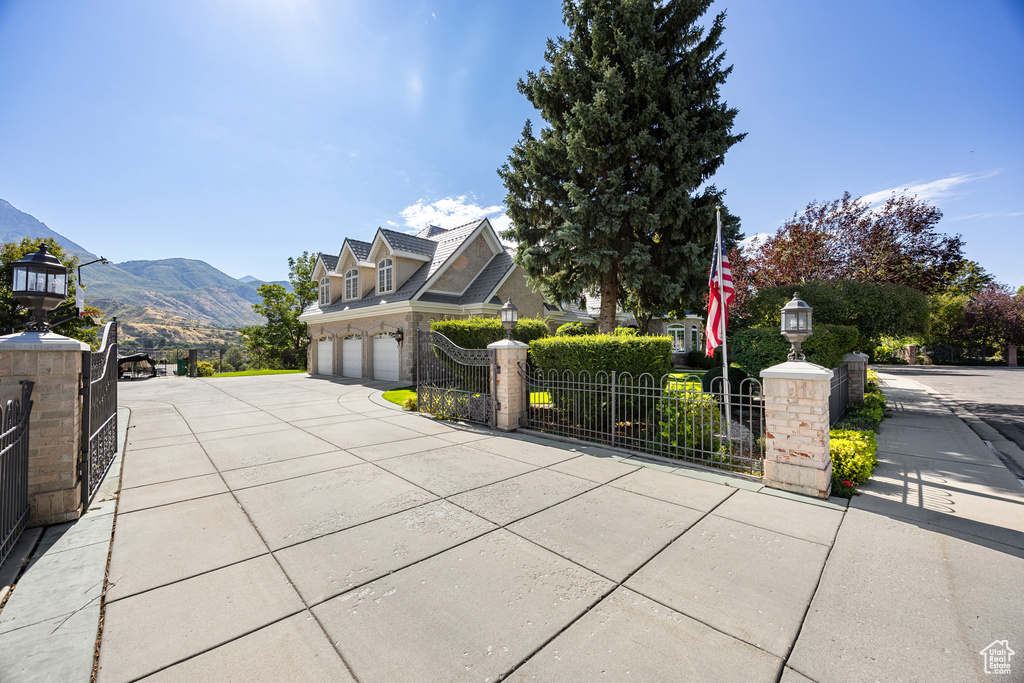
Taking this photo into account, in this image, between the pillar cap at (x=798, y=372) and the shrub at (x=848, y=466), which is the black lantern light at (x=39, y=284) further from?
the shrub at (x=848, y=466)

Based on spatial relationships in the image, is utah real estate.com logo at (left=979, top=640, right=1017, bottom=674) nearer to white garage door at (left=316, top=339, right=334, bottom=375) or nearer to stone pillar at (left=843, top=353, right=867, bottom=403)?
stone pillar at (left=843, top=353, right=867, bottom=403)

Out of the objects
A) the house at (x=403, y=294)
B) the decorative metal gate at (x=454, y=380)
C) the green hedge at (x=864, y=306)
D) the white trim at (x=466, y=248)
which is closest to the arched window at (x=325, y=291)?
the house at (x=403, y=294)

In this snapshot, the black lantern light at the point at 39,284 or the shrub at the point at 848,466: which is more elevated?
the black lantern light at the point at 39,284

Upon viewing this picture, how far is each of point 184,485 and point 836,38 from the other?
49.0 feet

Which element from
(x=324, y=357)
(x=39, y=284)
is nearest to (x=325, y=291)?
(x=324, y=357)

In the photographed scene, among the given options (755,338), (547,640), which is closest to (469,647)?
(547,640)

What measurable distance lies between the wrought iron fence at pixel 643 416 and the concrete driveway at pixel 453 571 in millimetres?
715

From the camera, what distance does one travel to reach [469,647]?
7.55 ft

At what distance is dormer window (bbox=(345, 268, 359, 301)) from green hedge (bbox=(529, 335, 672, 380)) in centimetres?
1640

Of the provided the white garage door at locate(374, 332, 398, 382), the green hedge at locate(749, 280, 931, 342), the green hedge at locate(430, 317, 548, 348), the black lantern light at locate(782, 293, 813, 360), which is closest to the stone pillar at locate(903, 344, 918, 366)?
the green hedge at locate(749, 280, 931, 342)

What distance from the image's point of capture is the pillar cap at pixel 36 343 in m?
3.60

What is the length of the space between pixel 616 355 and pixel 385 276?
15173 millimetres

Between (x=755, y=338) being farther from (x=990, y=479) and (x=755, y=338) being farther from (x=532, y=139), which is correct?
(x=532, y=139)

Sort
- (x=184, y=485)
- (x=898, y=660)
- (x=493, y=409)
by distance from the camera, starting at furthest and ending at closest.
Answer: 1. (x=493, y=409)
2. (x=184, y=485)
3. (x=898, y=660)
